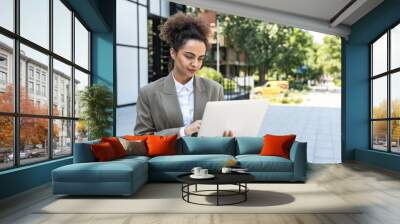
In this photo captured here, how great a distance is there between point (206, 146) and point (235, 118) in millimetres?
612

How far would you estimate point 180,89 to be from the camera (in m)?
8.15

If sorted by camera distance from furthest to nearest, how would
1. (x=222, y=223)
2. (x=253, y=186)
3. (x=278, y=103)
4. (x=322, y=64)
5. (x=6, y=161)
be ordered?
(x=322, y=64)
(x=278, y=103)
(x=253, y=186)
(x=6, y=161)
(x=222, y=223)

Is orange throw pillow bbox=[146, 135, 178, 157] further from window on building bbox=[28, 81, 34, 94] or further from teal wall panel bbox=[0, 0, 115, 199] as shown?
window on building bbox=[28, 81, 34, 94]

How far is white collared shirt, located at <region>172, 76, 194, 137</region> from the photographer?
26.3ft

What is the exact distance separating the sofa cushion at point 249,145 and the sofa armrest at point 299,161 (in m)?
0.66

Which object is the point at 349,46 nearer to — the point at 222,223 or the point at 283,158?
the point at 283,158

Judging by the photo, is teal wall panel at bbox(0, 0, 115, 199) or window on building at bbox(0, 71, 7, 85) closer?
window on building at bbox(0, 71, 7, 85)

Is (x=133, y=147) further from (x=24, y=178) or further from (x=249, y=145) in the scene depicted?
(x=249, y=145)

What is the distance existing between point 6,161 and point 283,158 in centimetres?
364

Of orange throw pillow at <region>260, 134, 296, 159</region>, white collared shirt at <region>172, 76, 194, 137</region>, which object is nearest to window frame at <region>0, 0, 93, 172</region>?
white collared shirt at <region>172, 76, 194, 137</region>

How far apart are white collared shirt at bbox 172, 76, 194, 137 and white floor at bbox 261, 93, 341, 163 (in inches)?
160

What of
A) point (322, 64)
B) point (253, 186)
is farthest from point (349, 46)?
point (322, 64)

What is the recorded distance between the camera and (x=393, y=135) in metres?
8.65

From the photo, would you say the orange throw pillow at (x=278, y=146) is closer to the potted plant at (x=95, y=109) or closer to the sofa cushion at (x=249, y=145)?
the sofa cushion at (x=249, y=145)
